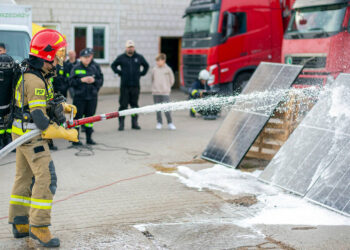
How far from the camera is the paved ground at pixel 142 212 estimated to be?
512cm

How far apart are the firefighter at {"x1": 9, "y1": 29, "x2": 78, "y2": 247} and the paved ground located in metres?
0.33

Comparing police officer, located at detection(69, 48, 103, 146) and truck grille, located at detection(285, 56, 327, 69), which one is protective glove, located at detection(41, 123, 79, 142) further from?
truck grille, located at detection(285, 56, 327, 69)

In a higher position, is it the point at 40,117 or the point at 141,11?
the point at 141,11

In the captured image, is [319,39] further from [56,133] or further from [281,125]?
[56,133]

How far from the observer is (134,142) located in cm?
1076

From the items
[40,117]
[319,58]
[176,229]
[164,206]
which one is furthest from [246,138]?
[319,58]

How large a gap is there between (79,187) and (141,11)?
15497mm

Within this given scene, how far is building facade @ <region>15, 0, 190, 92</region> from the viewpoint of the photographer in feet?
67.1

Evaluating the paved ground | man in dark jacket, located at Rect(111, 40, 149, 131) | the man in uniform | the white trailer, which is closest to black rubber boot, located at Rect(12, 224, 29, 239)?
the paved ground

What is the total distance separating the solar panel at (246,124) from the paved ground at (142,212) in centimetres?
38

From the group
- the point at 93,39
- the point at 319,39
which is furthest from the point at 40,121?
the point at 93,39

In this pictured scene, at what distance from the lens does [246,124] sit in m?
8.39

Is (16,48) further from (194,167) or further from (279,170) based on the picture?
(279,170)

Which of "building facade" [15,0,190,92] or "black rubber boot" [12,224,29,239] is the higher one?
"building facade" [15,0,190,92]
